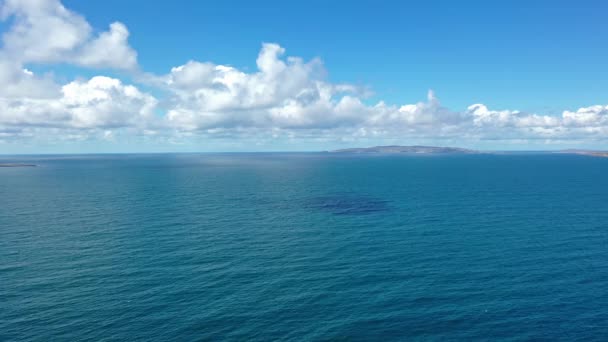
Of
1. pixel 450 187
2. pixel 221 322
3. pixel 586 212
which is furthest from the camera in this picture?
pixel 450 187

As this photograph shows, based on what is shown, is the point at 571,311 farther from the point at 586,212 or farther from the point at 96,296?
the point at 586,212

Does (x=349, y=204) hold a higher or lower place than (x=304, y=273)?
higher

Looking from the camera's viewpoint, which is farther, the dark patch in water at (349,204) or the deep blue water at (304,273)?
the dark patch in water at (349,204)

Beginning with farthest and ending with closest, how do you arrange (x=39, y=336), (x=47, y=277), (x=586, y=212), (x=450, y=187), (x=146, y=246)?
(x=450, y=187) < (x=586, y=212) < (x=146, y=246) < (x=47, y=277) < (x=39, y=336)

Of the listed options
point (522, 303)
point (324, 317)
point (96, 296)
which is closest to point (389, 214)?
point (522, 303)

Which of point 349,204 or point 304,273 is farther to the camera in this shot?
point 349,204
